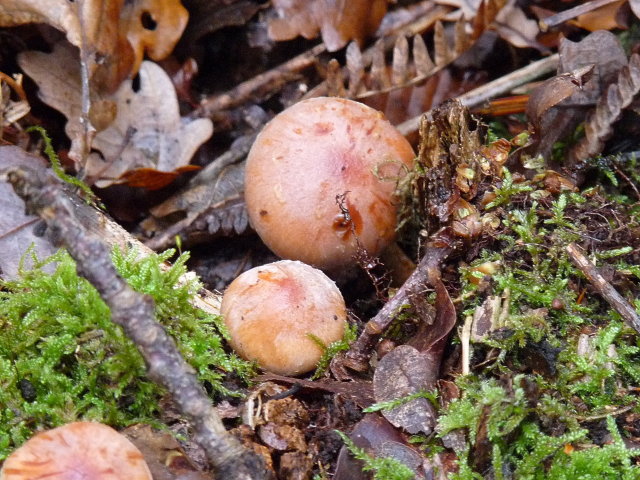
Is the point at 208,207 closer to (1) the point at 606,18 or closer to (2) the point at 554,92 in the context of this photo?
(2) the point at 554,92

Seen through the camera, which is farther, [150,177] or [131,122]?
[131,122]

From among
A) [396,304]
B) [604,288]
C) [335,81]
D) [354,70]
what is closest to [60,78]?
[335,81]

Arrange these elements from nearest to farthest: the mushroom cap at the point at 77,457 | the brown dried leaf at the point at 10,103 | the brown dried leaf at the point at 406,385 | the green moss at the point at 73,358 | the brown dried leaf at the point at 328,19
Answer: the mushroom cap at the point at 77,457
the green moss at the point at 73,358
the brown dried leaf at the point at 406,385
the brown dried leaf at the point at 10,103
the brown dried leaf at the point at 328,19

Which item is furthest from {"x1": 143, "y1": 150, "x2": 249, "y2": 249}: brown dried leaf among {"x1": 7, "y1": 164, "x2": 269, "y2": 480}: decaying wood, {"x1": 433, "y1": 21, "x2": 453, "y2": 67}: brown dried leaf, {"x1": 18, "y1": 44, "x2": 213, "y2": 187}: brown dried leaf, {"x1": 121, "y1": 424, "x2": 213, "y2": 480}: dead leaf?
{"x1": 7, "y1": 164, "x2": 269, "y2": 480}: decaying wood

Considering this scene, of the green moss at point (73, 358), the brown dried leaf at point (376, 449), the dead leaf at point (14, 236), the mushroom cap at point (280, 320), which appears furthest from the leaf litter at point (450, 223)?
the dead leaf at point (14, 236)

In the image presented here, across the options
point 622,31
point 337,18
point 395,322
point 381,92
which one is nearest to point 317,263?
point 395,322

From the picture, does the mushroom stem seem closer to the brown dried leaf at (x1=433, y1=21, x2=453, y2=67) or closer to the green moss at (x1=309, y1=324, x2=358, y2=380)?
the green moss at (x1=309, y1=324, x2=358, y2=380)

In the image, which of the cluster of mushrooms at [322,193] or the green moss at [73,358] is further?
the cluster of mushrooms at [322,193]

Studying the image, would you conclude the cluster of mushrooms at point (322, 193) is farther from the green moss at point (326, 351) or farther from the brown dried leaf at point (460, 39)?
the brown dried leaf at point (460, 39)
